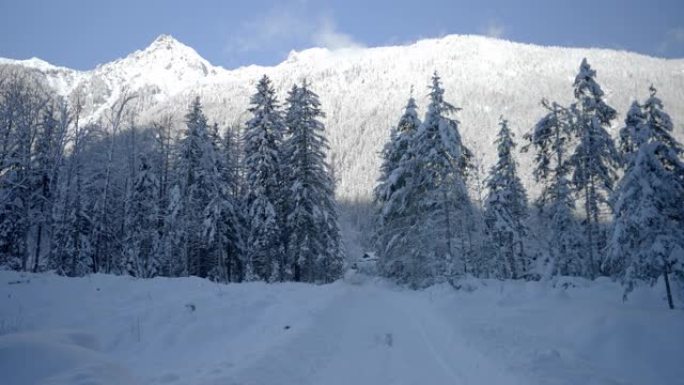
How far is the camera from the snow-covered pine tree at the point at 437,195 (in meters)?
26.2

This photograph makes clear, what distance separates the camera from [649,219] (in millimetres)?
13977

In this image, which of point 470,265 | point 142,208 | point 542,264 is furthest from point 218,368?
point 470,265

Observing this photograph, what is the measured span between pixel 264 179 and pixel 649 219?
23.7 m

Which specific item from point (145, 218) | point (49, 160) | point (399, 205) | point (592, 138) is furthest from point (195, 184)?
point (592, 138)

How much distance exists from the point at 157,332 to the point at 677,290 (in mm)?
16722

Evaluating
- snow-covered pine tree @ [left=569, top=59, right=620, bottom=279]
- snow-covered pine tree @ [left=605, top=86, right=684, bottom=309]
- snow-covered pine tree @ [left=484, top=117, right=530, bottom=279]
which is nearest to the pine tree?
snow-covered pine tree @ [left=569, top=59, right=620, bottom=279]

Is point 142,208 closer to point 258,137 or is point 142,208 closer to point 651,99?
point 258,137

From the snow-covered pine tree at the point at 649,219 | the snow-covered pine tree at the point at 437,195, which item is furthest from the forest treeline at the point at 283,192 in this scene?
the snow-covered pine tree at the point at 649,219

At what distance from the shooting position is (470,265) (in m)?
43.2

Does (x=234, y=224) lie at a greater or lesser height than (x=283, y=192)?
lesser

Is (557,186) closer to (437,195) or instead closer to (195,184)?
(437,195)

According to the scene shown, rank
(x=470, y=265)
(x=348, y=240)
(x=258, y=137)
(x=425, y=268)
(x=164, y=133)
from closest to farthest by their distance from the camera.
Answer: (x=425, y=268)
(x=258, y=137)
(x=164, y=133)
(x=470, y=265)
(x=348, y=240)

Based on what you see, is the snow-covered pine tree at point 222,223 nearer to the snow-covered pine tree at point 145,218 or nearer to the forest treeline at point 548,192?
the snow-covered pine tree at point 145,218

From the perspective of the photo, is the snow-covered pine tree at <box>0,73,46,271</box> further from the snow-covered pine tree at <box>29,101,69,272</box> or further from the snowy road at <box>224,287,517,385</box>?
the snowy road at <box>224,287,517,385</box>
